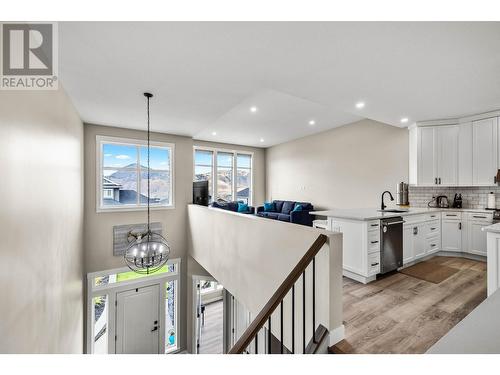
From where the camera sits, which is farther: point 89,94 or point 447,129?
point 447,129

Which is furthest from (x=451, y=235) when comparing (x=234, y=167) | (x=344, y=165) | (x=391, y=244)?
(x=234, y=167)

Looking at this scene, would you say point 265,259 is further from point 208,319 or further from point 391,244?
point 208,319

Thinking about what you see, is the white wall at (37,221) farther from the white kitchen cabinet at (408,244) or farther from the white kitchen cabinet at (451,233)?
the white kitchen cabinet at (451,233)

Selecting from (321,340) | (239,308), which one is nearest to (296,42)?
(321,340)

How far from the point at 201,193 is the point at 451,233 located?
513 centimetres

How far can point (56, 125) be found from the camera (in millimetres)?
2787

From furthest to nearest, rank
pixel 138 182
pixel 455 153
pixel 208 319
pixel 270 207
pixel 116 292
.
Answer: pixel 270 207
pixel 208 319
pixel 138 182
pixel 116 292
pixel 455 153

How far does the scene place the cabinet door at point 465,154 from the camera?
4.01m

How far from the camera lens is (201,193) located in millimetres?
5516

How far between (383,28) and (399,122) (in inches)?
123

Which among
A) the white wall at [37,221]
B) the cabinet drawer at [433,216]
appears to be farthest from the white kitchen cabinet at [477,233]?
the white wall at [37,221]

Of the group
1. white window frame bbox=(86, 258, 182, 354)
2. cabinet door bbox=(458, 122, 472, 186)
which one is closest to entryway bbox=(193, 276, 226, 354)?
white window frame bbox=(86, 258, 182, 354)

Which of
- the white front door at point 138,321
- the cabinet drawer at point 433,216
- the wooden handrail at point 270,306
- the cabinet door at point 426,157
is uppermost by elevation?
the cabinet door at point 426,157
